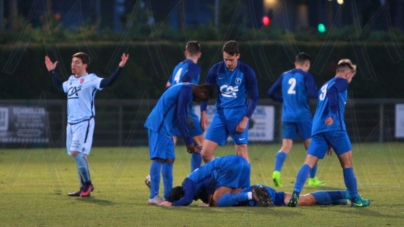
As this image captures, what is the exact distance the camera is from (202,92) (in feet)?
36.1

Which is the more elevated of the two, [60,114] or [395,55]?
[395,55]

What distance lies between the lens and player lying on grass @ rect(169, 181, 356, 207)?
419 inches

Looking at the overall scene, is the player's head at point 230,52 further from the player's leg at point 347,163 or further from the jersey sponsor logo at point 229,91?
the player's leg at point 347,163

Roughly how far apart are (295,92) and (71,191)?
14.2ft

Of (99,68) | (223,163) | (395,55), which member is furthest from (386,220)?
(395,55)

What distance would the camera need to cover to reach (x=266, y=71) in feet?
89.5

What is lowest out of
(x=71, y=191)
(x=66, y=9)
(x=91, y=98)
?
(x=71, y=191)

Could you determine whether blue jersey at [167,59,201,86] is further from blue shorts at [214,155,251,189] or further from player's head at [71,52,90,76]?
blue shorts at [214,155,251,189]

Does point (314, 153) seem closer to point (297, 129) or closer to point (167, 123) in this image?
point (167, 123)

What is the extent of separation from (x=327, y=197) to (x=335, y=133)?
0.82m

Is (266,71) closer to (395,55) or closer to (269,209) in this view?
(395,55)

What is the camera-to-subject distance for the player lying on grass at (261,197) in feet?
34.9

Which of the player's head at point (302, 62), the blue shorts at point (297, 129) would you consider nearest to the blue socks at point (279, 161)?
the blue shorts at point (297, 129)

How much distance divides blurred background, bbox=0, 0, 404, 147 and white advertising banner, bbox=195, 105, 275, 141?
3 cm
